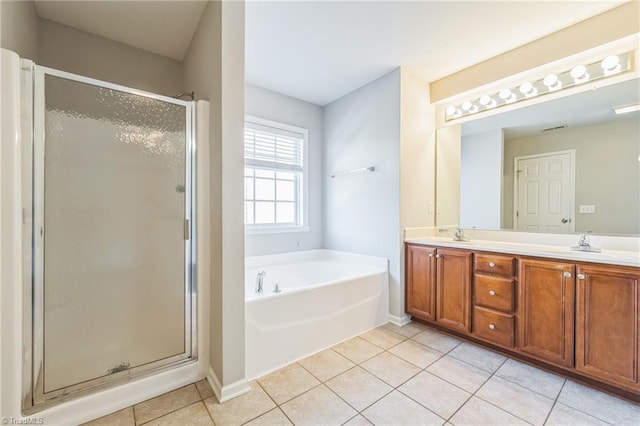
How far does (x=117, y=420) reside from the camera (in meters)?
1.39

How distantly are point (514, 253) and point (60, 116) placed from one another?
2988 mm

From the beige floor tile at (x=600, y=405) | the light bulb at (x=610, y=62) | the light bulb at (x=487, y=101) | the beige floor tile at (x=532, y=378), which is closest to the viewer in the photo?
the beige floor tile at (x=600, y=405)

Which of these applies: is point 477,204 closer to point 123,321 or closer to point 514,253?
point 514,253

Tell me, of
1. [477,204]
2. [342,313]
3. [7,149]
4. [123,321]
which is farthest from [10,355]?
[477,204]

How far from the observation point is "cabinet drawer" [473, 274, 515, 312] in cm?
196

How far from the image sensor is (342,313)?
2.26m

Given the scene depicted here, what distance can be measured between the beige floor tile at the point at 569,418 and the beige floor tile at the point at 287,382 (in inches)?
50.7

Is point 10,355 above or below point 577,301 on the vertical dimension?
below

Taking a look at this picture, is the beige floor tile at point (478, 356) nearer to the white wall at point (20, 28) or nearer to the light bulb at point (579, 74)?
the light bulb at point (579, 74)

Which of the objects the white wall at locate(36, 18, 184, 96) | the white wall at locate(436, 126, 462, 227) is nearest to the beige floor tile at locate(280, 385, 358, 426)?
the white wall at locate(436, 126, 462, 227)

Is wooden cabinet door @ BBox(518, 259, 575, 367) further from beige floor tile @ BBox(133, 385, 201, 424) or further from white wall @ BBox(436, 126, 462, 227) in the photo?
beige floor tile @ BBox(133, 385, 201, 424)

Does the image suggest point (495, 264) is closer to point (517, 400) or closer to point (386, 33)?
point (517, 400)

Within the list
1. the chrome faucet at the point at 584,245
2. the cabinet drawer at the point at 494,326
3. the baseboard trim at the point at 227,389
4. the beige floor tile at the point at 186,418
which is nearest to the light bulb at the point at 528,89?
the chrome faucet at the point at 584,245

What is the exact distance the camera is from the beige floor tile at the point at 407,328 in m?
2.41
